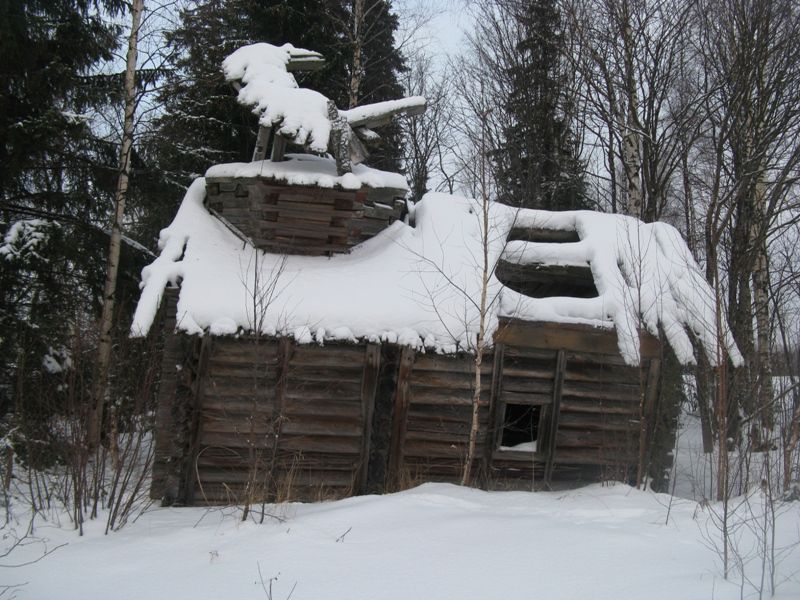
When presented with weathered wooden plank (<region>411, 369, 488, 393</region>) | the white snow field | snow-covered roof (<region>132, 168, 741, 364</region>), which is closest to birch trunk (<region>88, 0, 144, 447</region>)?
snow-covered roof (<region>132, 168, 741, 364</region>)

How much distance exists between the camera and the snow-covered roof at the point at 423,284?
766 cm

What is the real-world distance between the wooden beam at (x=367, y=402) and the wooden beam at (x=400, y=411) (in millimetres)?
322

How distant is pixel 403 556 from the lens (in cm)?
464

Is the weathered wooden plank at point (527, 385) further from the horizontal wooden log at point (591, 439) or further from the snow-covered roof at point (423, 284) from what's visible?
the snow-covered roof at point (423, 284)

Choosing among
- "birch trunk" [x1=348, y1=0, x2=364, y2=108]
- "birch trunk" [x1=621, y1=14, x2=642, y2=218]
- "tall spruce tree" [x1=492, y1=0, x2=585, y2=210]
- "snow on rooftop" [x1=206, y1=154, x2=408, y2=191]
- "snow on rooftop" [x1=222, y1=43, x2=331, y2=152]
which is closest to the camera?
"snow on rooftop" [x1=222, y1=43, x2=331, y2=152]

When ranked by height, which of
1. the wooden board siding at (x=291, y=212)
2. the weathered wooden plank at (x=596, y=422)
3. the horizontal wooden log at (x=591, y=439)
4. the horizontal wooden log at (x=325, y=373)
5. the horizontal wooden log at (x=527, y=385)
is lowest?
the horizontal wooden log at (x=591, y=439)

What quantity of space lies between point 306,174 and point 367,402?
3507 mm

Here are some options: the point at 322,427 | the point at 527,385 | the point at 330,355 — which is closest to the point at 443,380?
the point at 527,385

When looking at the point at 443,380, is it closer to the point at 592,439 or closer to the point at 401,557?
the point at 592,439

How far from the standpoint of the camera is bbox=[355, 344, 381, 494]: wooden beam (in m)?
7.97

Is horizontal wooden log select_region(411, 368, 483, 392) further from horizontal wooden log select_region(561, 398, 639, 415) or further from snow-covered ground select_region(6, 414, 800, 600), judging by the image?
snow-covered ground select_region(6, 414, 800, 600)

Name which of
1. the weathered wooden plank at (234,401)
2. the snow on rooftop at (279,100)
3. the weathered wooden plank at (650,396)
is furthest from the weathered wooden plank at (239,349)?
the weathered wooden plank at (650,396)

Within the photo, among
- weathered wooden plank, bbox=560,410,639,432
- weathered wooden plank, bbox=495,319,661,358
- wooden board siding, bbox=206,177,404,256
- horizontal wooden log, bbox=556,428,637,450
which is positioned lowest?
horizontal wooden log, bbox=556,428,637,450

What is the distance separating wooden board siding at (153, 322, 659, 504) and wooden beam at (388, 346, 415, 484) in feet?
0.06
